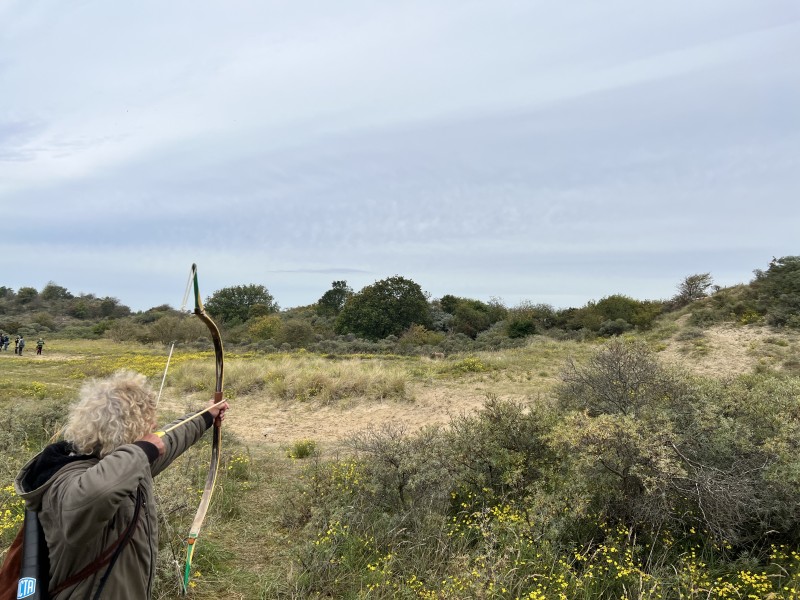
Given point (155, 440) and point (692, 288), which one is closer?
point (155, 440)

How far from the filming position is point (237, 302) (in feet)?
168

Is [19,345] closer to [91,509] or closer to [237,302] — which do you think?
[237,302]

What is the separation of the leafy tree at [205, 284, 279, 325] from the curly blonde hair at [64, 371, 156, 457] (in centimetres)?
4527

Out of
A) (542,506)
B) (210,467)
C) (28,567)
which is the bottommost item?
(542,506)

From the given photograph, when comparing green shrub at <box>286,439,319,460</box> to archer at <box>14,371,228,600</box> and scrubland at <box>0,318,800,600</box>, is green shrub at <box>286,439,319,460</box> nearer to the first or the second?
scrubland at <box>0,318,800,600</box>

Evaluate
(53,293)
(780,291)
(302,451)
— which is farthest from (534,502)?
(53,293)

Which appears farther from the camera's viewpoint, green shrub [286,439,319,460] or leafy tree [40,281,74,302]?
leafy tree [40,281,74,302]

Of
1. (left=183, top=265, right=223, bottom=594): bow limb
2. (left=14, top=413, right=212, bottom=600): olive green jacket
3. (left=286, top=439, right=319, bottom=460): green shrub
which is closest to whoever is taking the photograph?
(left=14, top=413, right=212, bottom=600): olive green jacket

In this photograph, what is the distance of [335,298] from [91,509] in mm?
47106

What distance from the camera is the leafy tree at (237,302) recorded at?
4838cm

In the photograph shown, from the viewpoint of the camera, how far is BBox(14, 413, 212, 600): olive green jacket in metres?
1.78

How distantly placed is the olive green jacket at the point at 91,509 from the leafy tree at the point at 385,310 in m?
33.3

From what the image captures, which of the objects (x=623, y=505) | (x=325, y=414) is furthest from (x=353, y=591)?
(x=325, y=414)

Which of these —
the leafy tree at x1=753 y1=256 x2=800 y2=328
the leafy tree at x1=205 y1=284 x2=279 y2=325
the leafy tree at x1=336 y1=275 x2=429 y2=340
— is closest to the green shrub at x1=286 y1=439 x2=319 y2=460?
the leafy tree at x1=753 y1=256 x2=800 y2=328
